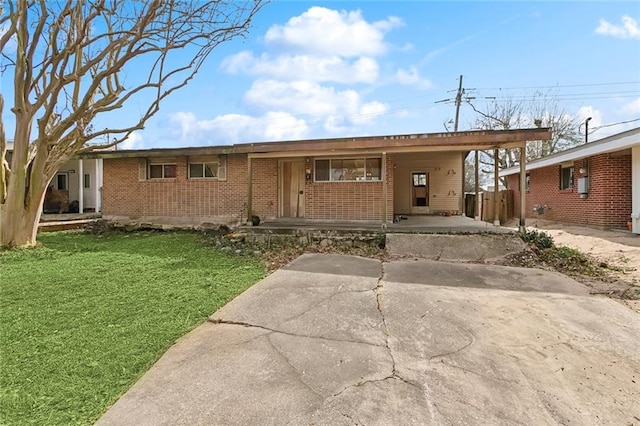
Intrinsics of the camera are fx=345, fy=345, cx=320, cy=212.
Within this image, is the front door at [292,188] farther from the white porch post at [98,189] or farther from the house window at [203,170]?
the white porch post at [98,189]

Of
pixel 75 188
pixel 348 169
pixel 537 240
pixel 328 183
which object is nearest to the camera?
pixel 537 240

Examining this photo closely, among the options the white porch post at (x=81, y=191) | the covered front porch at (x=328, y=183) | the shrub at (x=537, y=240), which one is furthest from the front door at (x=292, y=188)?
the white porch post at (x=81, y=191)

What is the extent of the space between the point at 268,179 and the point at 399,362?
8.81 metres

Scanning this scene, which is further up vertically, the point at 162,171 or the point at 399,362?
the point at 162,171

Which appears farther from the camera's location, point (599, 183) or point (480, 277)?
point (599, 183)

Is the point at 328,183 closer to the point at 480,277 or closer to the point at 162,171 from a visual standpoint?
the point at 480,277

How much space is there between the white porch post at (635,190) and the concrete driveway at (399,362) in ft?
22.8

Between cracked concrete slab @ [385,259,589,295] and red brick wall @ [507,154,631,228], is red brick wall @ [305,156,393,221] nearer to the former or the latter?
cracked concrete slab @ [385,259,589,295]

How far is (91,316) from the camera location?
426 centimetres

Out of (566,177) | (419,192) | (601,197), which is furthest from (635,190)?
(419,192)

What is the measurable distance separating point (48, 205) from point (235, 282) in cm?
1659

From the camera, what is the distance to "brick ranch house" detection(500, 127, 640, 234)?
400 inches

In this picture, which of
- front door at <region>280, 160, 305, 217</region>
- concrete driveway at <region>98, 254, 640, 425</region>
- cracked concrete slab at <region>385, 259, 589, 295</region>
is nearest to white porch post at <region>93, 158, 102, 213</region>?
front door at <region>280, 160, 305, 217</region>

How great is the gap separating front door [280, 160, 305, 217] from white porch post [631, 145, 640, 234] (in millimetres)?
9846
